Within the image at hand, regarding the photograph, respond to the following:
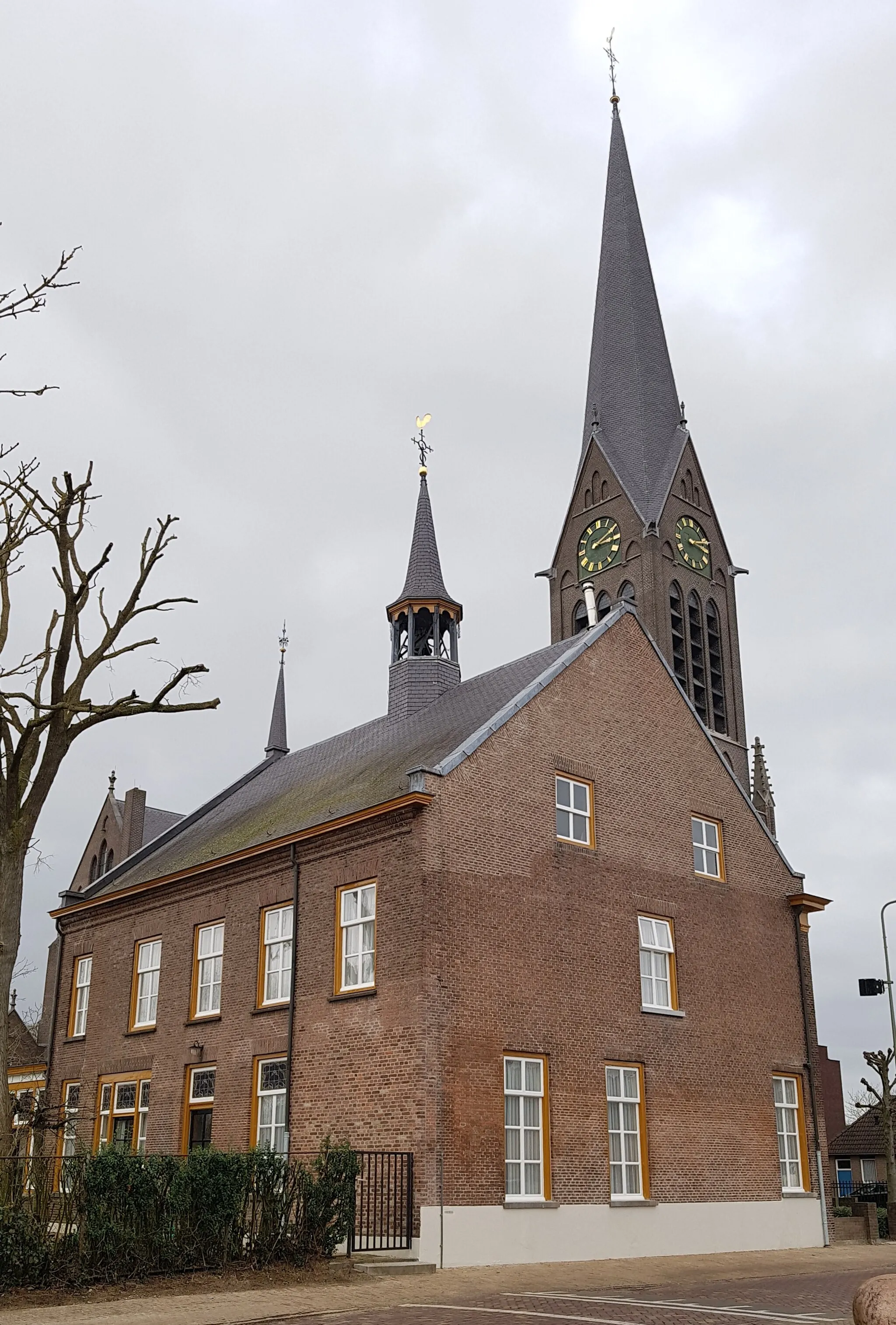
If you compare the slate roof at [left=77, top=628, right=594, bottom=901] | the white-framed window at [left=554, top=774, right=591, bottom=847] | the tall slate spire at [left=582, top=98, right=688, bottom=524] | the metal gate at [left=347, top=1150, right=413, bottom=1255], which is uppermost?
the tall slate spire at [left=582, top=98, right=688, bottom=524]

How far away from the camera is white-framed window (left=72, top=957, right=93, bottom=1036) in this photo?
2905 centimetres

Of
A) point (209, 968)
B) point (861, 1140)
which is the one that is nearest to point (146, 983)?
point (209, 968)

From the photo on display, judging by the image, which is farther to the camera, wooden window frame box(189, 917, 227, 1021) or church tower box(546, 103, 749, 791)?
church tower box(546, 103, 749, 791)

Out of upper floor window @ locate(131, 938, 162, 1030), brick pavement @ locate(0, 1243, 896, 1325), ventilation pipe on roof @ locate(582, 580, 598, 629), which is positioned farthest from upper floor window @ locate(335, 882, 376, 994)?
ventilation pipe on roof @ locate(582, 580, 598, 629)

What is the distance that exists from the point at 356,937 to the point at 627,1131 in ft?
19.1

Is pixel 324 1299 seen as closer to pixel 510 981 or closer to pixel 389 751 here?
pixel 510 981

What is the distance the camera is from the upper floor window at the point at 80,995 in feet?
95.3

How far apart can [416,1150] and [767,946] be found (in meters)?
11.0

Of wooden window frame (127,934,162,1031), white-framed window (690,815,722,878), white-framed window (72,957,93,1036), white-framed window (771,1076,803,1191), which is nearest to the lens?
white-framed window (771,1076,803,1191)

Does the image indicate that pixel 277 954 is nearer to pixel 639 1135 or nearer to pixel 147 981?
pixel 147 981

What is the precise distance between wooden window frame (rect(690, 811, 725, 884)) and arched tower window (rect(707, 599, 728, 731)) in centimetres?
2876

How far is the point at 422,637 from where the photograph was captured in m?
30.9

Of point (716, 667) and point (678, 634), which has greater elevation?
point (678, 634)

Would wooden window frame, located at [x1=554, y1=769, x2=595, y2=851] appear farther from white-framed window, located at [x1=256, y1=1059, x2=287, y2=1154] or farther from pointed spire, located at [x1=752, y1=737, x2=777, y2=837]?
pointed spire, located at [x1=752, y1=737, x2=777, y2=837]
